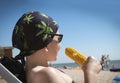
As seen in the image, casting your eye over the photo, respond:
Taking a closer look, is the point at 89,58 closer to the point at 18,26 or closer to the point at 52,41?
the point at 52,41

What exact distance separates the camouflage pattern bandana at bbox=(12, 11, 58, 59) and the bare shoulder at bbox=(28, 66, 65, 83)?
0.13 meters

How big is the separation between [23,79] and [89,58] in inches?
16.1

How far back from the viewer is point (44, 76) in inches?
58.5

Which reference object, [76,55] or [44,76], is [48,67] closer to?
[44,76]

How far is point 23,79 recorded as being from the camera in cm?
162

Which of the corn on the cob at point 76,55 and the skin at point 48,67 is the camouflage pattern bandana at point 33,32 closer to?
the skin at point 48,67

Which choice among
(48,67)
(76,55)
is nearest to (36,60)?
(48,67)

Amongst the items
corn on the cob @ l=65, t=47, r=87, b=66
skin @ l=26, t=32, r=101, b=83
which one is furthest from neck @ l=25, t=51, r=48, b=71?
corn on the cob @ l=65, t=47, r=87, b=66

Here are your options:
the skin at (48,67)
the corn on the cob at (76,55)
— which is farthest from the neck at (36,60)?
the corn on the cob at (76,55)

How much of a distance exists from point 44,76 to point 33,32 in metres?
0.26

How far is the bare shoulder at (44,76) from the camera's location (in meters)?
1.47

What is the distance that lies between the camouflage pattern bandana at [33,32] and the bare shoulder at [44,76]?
5.1 inches

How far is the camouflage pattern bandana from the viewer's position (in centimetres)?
157

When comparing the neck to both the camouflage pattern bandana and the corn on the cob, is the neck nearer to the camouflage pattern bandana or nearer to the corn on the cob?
the camouflage pattern bandana
